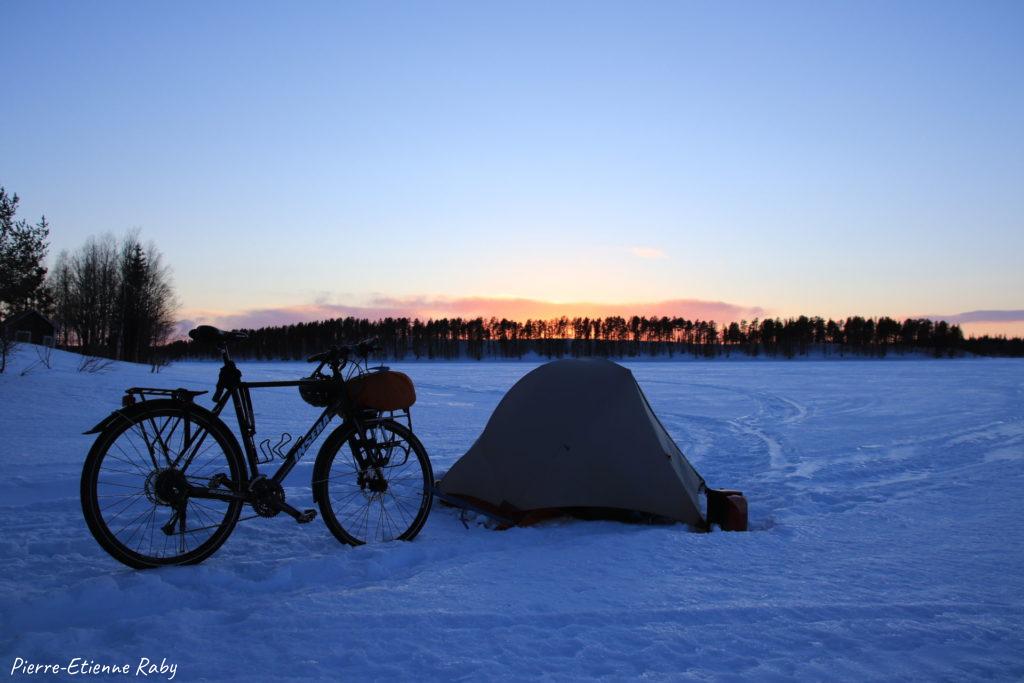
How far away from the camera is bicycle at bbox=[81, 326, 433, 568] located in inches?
145

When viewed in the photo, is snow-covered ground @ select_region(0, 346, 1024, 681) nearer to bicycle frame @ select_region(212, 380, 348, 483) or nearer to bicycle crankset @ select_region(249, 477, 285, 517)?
bicycle crankset @ select_region(249, 477, 285, 517)

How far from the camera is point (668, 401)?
19.5 meters

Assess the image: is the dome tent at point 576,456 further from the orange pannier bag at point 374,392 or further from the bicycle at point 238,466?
the orange pannier bag at point 374,392

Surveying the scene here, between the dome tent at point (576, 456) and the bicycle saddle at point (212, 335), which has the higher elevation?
the bicycle saddle at point (212, 335)

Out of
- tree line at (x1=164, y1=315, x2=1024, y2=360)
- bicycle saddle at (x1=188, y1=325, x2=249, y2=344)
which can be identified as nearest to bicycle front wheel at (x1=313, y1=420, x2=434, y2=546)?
bicycle saddle at (x1=188, y1=325, x2=249, y2=344)

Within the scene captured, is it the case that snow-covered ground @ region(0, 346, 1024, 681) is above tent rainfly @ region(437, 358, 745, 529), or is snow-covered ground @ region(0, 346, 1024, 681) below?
below

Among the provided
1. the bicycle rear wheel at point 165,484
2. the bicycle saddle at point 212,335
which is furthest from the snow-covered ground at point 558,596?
the bicycle saddle at point 212,335

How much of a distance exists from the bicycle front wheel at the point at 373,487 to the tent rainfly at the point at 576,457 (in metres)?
0.38

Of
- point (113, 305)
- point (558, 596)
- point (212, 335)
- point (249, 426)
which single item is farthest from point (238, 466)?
point (113, 305)

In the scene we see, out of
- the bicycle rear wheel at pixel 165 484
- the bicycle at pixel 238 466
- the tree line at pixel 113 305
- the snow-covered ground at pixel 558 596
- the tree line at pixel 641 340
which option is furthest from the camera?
the tree line at pixel 641 340

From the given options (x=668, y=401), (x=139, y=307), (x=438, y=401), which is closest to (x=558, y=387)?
(x=438, y=401)

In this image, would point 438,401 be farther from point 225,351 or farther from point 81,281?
point 81,281

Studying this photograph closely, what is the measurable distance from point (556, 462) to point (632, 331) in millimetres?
141549

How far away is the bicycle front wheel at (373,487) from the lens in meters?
4.32
